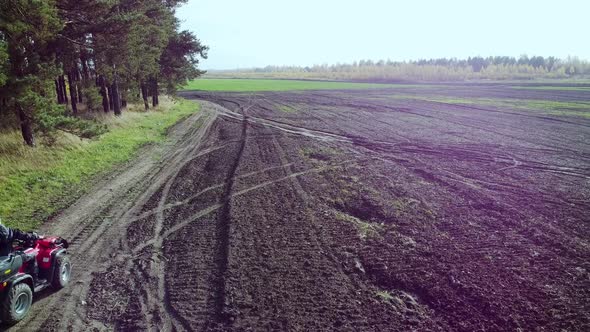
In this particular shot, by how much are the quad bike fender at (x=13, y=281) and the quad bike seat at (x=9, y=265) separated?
7cm

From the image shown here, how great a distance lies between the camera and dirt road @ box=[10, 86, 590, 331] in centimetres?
568

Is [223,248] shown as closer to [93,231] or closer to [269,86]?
[93,231]

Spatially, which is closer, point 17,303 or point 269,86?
point 17,303

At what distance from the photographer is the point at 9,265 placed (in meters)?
5.26

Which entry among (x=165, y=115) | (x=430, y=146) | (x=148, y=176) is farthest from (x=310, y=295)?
(x=165, y=115)

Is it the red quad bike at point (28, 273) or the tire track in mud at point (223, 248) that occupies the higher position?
the red quad bike at point (28, 273)

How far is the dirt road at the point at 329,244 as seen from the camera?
568 cm

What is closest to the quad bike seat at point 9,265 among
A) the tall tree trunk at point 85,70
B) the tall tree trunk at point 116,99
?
the tall tree trunk at point 85,70

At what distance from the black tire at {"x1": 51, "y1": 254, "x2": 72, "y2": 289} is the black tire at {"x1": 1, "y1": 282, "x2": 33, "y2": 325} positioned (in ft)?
1.59

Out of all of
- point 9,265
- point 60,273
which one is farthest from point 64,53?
point 9,265

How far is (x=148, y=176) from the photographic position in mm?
13125

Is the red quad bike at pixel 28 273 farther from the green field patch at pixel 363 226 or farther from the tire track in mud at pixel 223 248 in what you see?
the green field patch at pixel 363 226

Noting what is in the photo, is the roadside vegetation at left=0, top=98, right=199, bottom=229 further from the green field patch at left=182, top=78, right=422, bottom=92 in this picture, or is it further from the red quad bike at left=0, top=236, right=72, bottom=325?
the green field patch at left=182, top=78, right=422, bottom=92

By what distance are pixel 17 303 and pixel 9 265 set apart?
632 millimetres
